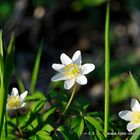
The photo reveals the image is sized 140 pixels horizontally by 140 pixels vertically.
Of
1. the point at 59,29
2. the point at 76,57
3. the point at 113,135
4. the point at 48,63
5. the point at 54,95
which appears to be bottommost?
the point at 113,135

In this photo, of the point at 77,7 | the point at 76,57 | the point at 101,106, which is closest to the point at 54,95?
the point at 76,57

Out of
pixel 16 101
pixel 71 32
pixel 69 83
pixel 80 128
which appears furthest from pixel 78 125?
pixel 71 32

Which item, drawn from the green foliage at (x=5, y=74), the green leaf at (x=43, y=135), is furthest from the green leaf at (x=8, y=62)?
the green leaf at (x=43, y=135)

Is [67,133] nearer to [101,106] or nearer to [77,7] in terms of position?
[101,106]

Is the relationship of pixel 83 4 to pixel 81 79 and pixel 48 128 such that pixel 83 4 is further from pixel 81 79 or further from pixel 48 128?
pixel 48 128

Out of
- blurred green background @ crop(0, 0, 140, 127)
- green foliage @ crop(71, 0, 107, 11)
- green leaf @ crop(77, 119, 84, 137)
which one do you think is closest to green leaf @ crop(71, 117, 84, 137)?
green leaf @ crop(77, 119, 84, 137)

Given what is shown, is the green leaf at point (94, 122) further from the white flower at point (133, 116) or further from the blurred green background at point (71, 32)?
→ the blurred green background at point (71, 32)

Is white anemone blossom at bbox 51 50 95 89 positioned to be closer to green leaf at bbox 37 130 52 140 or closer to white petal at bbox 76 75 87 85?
white petal at bbox 76 75 87 85
